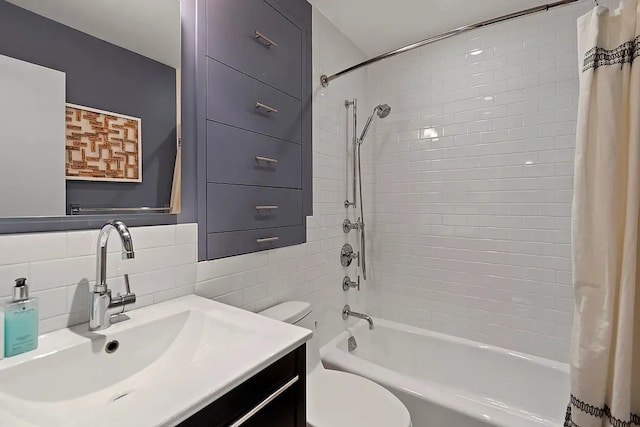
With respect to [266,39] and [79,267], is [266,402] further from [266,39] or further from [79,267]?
[266,39]

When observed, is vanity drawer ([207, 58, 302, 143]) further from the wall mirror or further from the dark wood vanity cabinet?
the dark wood vanity cabinet

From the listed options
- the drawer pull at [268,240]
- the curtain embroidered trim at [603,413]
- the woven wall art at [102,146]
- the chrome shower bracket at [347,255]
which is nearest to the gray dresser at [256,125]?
the drawer pull at [268,240]

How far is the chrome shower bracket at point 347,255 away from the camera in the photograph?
89.0 inches

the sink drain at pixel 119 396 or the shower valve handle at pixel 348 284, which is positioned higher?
the sink drain at pixel 119 396

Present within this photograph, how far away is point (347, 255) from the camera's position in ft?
7.50

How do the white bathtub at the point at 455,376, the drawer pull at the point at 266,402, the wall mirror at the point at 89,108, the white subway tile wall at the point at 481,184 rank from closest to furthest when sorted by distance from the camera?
Result: the drawer pull at the point at 266,402 < the wall mirror at the point at 89,108 < the white bathtub at the point at 455,376 < the white subway tile wall at the point at 481,184

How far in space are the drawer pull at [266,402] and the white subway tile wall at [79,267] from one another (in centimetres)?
58

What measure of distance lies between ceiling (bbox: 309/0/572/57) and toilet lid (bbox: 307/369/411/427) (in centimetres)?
216

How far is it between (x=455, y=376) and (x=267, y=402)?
1749mm

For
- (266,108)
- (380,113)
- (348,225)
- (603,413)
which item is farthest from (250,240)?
(603,413)

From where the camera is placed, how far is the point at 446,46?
220 cm

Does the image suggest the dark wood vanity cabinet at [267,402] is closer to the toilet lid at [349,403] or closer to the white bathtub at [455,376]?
the toilet lid at [349,403]

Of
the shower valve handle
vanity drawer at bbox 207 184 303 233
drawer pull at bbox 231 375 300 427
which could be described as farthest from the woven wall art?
the shower valve handle

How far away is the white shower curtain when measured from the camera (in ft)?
3.38
